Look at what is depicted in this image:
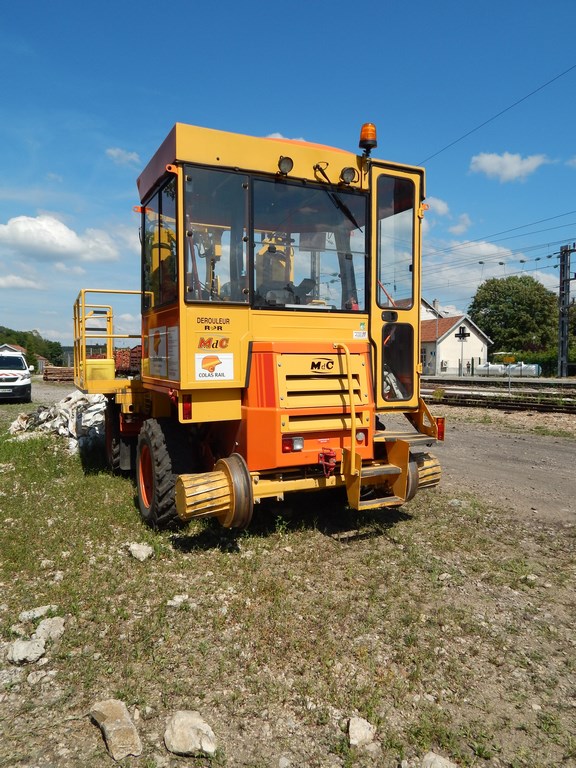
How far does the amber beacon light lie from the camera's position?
17.2ft

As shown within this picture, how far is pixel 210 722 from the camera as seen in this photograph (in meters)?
2.77

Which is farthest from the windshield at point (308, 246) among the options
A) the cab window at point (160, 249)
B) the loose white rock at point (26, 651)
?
the loose white rock at point (26, 651)

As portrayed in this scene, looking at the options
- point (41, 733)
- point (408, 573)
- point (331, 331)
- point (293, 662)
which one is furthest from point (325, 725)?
point (331, 331)

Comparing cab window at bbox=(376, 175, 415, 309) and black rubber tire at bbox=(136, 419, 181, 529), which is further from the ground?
cab window at bbox=(376, 175, 415, 309)

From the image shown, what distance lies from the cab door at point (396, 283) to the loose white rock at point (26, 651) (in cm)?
347

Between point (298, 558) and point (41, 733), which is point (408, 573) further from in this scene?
point (41, 733)

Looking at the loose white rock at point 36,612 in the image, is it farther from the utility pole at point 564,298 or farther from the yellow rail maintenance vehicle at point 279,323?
the utility pole at point 564,298

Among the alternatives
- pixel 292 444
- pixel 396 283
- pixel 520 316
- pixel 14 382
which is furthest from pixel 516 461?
pixel 520 316

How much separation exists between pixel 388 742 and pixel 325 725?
315mm

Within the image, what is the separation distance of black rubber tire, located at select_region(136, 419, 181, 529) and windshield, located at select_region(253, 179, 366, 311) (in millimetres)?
1674

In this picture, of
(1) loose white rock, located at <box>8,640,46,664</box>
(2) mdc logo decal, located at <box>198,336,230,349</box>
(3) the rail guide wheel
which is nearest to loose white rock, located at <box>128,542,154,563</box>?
(3) the rail guide wheel

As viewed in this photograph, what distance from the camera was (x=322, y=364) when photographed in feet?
16.6

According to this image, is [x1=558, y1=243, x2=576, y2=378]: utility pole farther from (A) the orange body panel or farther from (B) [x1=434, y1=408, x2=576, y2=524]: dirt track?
(A) the orange body panel

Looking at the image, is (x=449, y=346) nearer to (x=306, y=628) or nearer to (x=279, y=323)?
(x=279, y=323)
